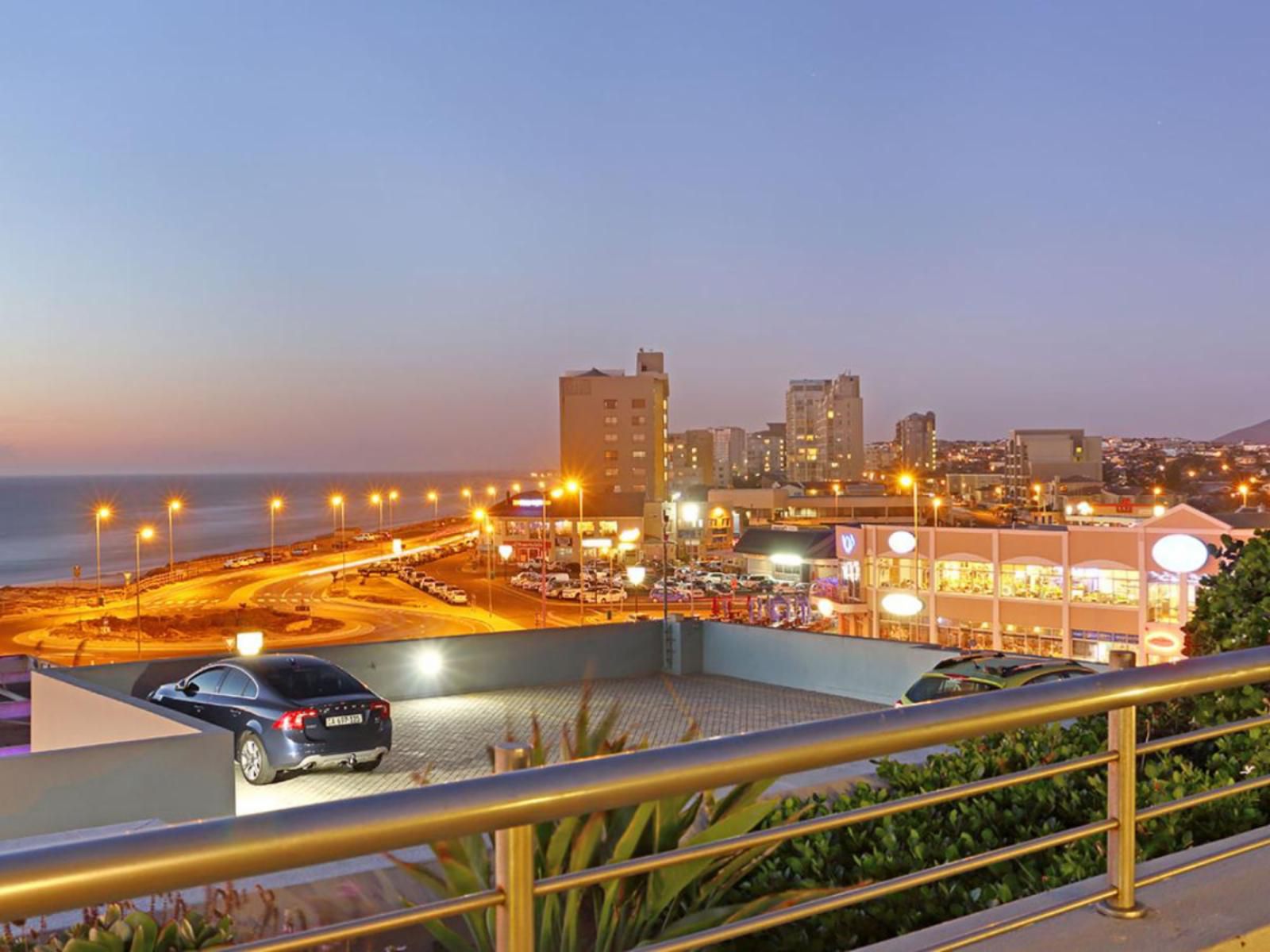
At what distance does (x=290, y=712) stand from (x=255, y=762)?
79 centimetres

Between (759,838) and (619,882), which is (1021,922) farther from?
(619,882)

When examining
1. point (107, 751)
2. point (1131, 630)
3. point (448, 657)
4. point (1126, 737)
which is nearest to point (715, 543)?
point (1131, 630)

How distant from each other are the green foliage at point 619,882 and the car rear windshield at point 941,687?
26.6ft

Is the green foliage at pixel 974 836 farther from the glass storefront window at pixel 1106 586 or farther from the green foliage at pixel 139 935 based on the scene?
the glass storefront window at pixel 1106 586

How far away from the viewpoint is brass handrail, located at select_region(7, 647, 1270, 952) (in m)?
1.49

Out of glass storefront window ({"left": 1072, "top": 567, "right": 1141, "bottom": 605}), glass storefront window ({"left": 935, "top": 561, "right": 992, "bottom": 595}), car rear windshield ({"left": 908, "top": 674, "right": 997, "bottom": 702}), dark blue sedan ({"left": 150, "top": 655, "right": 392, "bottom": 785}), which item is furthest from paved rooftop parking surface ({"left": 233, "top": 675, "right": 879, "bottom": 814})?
glass storefront window ({"left": 935, "top": 561, "right": 992, "bottom": 595})

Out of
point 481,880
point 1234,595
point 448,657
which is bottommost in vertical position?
point 448,657

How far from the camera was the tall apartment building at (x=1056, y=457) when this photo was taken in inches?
5221

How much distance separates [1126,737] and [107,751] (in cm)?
905

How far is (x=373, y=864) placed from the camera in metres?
5.44

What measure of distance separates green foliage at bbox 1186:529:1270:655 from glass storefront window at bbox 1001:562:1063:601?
37.9 m

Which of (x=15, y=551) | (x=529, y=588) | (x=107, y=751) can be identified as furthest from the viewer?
(x=15, y=551)

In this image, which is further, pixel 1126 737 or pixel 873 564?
pixel 873 564

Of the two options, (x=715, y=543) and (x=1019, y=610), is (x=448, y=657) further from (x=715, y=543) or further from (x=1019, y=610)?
(x=715, y=543)
